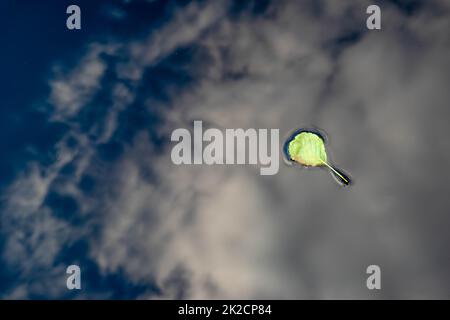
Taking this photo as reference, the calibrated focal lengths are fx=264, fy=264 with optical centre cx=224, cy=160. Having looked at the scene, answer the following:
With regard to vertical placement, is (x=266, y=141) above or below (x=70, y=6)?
below
